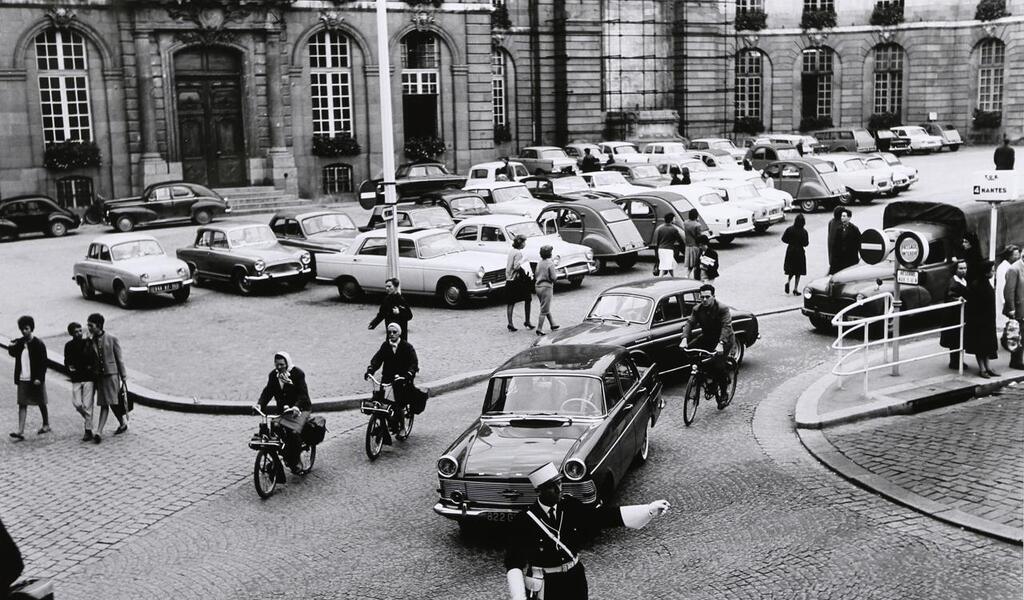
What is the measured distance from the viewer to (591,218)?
24.4m

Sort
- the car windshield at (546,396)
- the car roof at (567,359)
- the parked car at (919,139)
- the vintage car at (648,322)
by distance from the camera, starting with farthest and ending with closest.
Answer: the parked car at (919,139), the vintage car at (648,322), the car roof at (567,359), the car windshield at (546,396)

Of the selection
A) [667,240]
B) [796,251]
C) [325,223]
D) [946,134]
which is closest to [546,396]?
[796,251]

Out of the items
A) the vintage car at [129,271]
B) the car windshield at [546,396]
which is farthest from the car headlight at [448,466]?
the vintage car at [129,271]

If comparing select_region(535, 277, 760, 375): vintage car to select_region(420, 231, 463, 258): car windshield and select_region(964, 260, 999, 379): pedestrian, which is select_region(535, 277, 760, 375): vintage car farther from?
select_region(420, 231, 463, 258): car windshield

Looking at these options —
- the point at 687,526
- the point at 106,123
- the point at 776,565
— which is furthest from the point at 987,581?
the point at 106,123

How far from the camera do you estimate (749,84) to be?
59.6m

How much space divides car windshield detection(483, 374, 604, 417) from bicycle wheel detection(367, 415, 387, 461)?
1793 millimetres

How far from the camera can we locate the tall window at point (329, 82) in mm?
40531

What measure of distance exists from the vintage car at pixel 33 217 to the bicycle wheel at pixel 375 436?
79.8ft

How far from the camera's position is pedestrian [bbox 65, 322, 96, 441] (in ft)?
44.0

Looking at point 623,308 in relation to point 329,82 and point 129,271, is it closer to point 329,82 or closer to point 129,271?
point 129,271

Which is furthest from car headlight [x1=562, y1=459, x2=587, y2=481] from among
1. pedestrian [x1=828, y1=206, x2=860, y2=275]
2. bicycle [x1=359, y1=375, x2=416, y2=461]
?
pedestrian [x1=828, y1=206, x2=860, y2=275]

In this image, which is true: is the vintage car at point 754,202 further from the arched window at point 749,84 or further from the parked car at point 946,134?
the arched window at point 749,84

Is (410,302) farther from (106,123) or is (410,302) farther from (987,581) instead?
(106,123)
